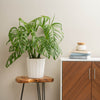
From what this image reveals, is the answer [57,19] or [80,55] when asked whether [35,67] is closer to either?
[80,55]

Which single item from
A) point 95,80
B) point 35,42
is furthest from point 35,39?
point 95,80

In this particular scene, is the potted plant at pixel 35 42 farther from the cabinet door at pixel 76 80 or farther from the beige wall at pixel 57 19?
the cabinet door at pixel 76 80

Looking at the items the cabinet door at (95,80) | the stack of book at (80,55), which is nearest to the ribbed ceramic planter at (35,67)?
the stack of book at (80,55)

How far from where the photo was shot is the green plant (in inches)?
103

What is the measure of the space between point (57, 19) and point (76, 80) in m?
1.00

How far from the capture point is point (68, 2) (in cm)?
307

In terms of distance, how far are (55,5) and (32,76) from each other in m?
1.14

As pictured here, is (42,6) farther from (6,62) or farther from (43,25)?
(6,62)

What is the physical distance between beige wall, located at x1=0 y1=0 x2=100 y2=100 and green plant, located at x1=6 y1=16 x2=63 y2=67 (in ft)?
0.38

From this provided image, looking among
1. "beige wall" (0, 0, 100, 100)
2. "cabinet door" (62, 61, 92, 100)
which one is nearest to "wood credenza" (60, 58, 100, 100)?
"cabinet door" (62, 61, 92, 100)

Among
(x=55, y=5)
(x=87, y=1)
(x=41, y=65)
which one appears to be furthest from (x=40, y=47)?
(x=87, y=1)

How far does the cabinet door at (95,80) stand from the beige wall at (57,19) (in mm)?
520

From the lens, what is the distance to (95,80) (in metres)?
2.59

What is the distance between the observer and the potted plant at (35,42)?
2629 millimetres
